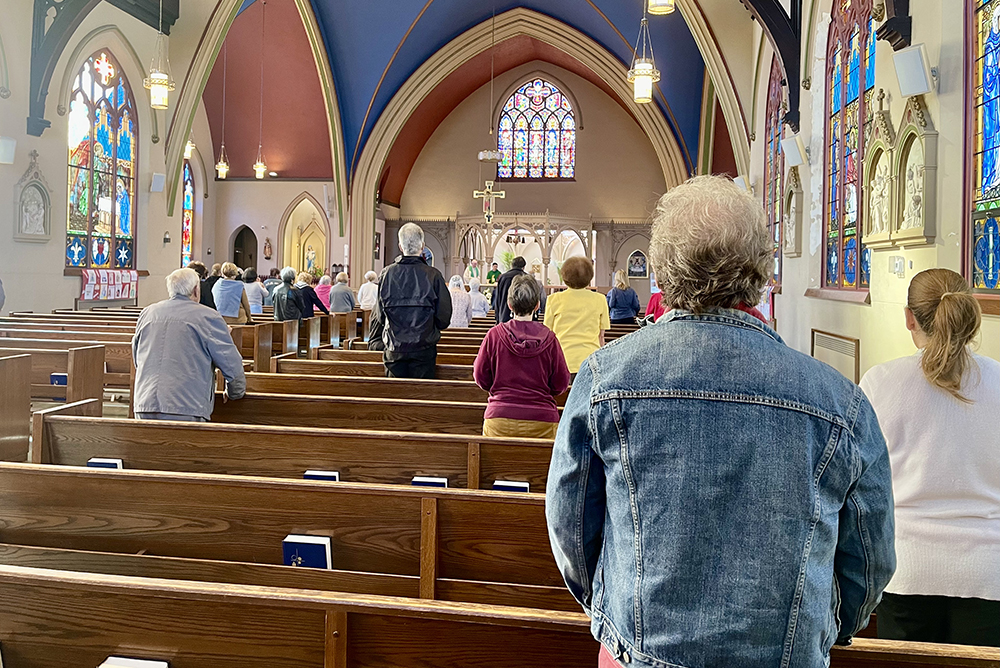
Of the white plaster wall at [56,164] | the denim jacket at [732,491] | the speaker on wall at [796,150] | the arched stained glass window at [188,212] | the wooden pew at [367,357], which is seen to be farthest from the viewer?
the arched stained glass window at [188,212]

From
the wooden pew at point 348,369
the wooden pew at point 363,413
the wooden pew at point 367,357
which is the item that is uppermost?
the wooden pew at point 367,357

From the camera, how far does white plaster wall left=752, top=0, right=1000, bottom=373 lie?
4.72 meters

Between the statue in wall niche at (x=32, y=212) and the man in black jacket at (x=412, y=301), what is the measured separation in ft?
24.9

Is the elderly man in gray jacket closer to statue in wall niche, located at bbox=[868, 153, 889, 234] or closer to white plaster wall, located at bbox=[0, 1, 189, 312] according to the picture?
statue in wall niche, located at bbox=[868, 153, 889, 234]

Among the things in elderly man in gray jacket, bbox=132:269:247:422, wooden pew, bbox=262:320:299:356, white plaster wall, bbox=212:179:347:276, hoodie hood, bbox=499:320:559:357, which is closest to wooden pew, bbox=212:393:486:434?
elderly man in gray jacket, bbox=132:269:247:422

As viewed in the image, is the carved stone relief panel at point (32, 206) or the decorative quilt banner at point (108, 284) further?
the decorative quilt banner at point (108, 284)

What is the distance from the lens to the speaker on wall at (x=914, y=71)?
487 cm

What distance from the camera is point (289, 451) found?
372 cm

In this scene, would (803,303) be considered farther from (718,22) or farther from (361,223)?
(361,223)

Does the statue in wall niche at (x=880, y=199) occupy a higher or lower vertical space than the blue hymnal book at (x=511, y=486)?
higher

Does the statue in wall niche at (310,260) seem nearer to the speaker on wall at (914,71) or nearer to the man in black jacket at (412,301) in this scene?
the man in black jacket at (412,301)

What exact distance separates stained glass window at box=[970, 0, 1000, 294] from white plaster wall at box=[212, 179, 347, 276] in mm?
17550

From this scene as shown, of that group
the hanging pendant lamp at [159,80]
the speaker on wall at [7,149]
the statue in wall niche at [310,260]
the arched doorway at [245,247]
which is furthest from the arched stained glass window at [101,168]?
the statue in wall niche at [310,260]

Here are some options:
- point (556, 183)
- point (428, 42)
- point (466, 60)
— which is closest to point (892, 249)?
point (428, 42)
